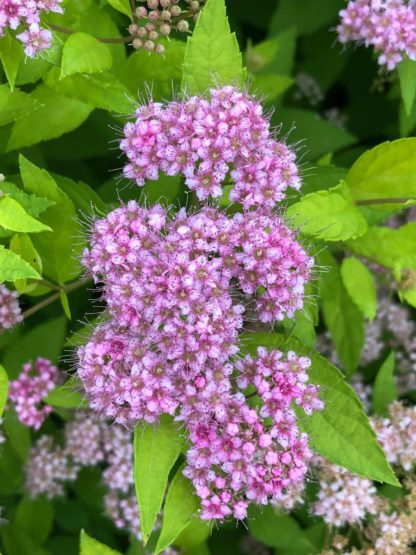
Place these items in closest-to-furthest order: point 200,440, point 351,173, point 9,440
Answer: point 200,440, point 351,173, point 9,440

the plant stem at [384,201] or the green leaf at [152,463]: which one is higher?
the plant stem at [384,201]

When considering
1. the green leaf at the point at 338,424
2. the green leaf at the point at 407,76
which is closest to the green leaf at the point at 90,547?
the green leaf at the point at 338,424

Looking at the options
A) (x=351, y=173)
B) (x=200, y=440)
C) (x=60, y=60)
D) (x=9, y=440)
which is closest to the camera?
(x=200, y=440)

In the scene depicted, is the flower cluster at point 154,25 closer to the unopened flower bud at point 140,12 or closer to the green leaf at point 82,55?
the unopened flower bud at point 140,12

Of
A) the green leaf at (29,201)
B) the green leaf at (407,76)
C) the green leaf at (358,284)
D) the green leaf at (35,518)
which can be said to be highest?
the green leaf at (407,76)

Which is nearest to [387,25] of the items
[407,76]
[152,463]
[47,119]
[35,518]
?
[407,76]

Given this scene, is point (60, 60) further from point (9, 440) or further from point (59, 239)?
point (9, 440)

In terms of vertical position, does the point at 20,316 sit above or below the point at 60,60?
below

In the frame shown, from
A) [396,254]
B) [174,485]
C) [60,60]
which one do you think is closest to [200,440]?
[174,485]
